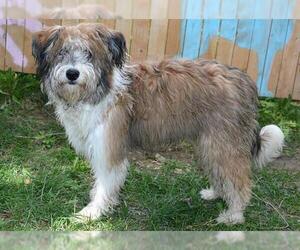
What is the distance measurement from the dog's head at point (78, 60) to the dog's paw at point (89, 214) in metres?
0.73

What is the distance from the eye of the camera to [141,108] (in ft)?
11.9

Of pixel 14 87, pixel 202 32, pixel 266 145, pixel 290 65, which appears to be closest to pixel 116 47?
pixel 266 145

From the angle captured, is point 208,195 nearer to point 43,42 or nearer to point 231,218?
point 231,218

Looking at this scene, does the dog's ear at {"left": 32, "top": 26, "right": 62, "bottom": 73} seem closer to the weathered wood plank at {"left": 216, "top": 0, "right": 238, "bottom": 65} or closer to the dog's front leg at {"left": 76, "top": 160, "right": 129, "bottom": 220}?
the dog's front leg at {"left": 76, "top": 160, "right": 129, "bottom": 220}

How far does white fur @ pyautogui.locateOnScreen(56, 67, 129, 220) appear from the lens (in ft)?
11.7

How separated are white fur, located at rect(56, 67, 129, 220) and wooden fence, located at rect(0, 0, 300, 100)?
156cm

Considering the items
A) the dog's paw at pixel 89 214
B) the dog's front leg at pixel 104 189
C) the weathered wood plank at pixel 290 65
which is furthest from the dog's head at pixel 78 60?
the weathered wood plank at pixel 290 65

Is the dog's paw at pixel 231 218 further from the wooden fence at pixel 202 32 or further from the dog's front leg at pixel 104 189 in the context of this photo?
A: the wooden fence at pixel 202 32

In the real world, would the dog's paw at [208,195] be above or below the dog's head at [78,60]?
below

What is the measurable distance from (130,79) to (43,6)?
180cm

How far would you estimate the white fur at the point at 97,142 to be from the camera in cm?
356

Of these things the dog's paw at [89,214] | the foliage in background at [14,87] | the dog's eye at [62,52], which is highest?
the dog's eye at [62,52]

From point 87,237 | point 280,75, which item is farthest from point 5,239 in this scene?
point 280,75

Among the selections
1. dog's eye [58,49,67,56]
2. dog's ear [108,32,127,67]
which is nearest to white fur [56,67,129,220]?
dog's ear [108,32,127,67]
